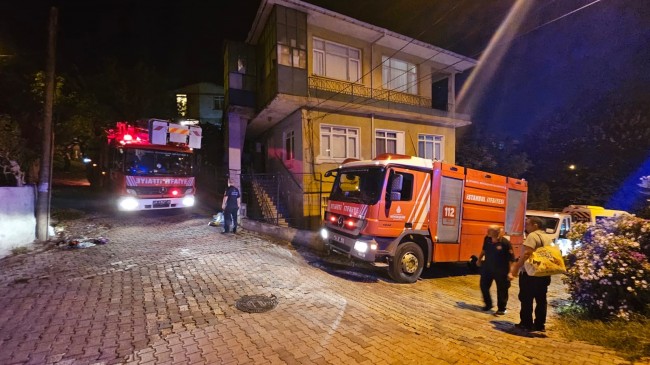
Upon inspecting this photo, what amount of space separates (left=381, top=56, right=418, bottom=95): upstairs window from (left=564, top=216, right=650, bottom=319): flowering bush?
12394 mm

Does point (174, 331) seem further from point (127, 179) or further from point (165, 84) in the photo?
point (165, 84)

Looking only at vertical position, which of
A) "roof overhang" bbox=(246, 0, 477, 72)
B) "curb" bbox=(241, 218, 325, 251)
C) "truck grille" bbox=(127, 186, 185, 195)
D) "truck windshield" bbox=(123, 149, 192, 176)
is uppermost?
"roof overhang" bbox=(246, 0, 477, 72)

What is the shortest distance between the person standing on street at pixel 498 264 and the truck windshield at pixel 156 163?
10.8 m

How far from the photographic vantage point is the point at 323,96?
14.4 m

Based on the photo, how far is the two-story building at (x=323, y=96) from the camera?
1356cm

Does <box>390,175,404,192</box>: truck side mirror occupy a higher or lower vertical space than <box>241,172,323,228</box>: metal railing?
higher

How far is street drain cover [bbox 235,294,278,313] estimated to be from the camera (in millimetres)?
5234

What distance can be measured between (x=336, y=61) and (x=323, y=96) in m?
2.15

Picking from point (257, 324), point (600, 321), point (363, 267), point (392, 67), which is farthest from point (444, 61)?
point (257, 324)

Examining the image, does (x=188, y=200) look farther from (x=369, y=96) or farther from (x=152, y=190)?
(x=369, y=96)

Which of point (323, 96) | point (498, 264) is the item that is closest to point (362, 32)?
point (323, 96)

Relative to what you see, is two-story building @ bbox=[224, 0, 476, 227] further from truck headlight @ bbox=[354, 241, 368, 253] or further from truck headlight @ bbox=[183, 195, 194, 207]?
truck headlight @ bbox=[354, 241, 368, 253]

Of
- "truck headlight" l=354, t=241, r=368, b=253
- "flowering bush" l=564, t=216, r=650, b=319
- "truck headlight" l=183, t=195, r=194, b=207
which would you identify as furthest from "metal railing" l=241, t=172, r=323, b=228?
"flowering bush" l=564, t=216, r=650, b=319

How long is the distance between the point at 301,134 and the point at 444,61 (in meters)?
9.76
